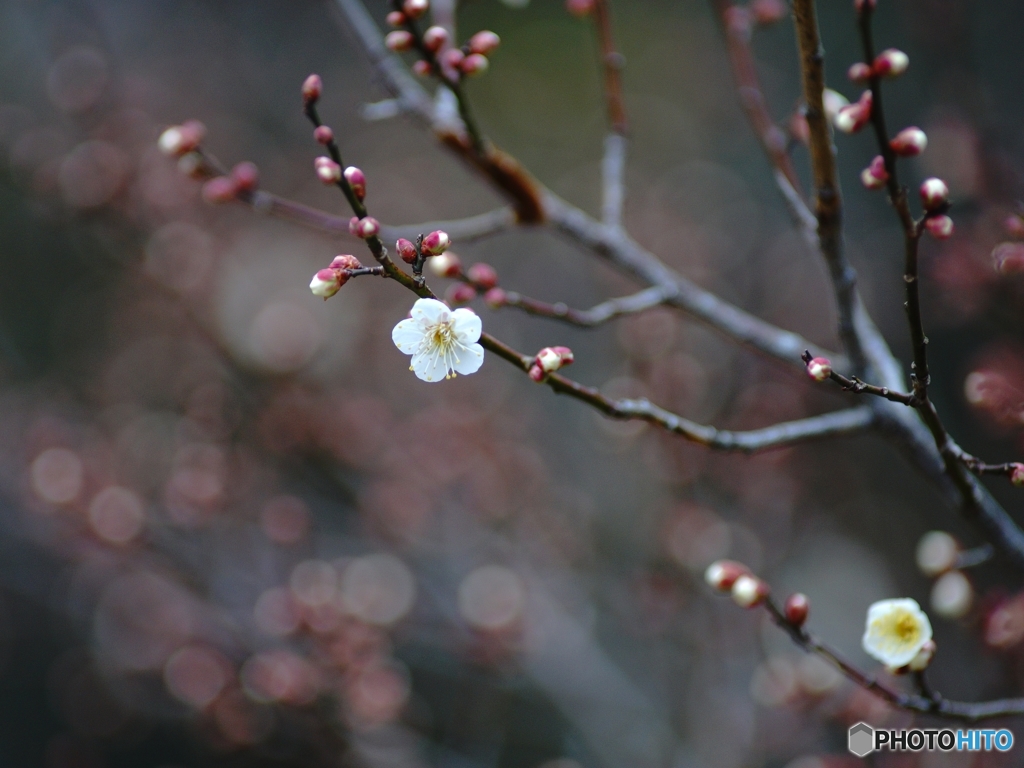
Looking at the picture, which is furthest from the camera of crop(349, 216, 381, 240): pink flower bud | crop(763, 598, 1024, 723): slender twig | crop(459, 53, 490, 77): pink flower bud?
crop(459, 53, 490, 77): pink flower bud

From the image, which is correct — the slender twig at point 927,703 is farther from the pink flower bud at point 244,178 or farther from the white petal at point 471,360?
the pink flower bud at point 244,178

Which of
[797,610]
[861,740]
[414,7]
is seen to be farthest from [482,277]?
[861,740]

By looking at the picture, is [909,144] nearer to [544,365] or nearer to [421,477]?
[544,365]

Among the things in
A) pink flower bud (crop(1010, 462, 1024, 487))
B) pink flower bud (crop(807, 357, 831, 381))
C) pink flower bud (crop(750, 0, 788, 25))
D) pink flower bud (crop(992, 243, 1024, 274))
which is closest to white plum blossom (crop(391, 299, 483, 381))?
pink flower bud (crop(807, 357, 831, 381))

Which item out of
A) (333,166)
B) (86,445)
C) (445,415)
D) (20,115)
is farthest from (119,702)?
(333,166)

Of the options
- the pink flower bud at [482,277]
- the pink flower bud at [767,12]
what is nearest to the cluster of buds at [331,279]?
the pink flower bud at [482,277]

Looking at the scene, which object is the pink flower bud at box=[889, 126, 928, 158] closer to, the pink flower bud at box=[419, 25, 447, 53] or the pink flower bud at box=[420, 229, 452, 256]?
the pink flower bud at box=[420, 229, 452, 256]

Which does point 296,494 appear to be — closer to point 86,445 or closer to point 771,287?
point 86,445
